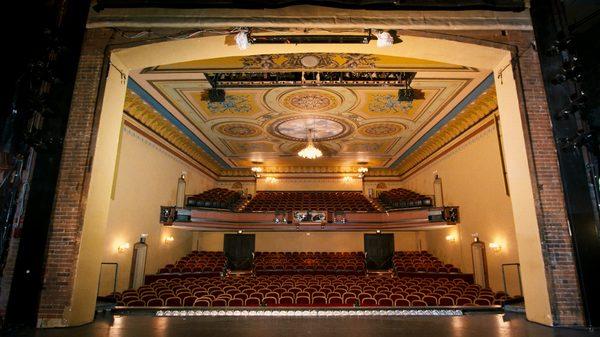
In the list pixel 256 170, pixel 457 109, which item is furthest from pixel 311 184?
pixel 457 109

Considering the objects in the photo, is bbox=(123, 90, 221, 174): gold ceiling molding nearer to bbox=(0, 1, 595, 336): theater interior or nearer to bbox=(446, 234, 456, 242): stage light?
bbox=(0, 1, 595, 336): theater interior

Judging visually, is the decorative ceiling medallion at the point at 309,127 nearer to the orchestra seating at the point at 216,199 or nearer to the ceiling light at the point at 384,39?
the orchestra seating at the point at 216,199

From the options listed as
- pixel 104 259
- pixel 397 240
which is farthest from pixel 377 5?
pixel 397 240

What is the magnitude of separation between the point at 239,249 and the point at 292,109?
34.3 ft

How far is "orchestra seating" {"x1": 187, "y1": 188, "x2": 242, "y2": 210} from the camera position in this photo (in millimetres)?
14305

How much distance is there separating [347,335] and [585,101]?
4.78m

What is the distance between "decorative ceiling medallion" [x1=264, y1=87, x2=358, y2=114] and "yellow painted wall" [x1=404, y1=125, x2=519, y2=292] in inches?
190

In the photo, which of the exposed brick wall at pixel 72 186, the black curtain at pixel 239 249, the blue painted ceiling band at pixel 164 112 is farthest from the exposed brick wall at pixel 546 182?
the black curtain at pixel 239 249

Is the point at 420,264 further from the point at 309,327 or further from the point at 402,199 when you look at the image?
the point at 309,327

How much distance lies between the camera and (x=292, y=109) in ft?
36.0

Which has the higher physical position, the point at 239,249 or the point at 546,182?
the point at 546,182

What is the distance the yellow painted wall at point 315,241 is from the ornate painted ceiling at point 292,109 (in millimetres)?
4819

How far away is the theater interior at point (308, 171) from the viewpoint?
4.90m

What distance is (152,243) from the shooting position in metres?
12.1
